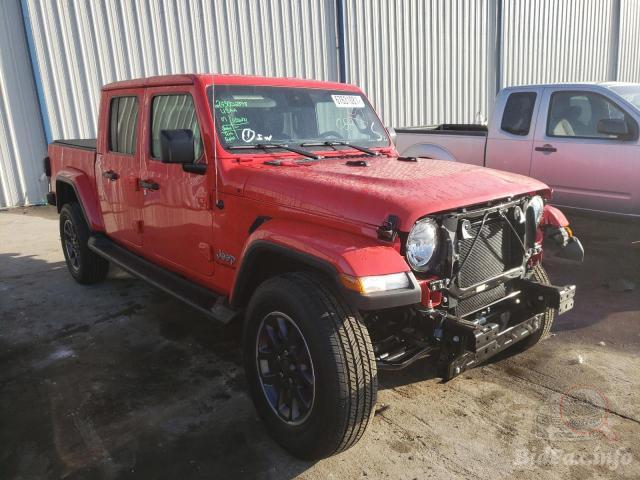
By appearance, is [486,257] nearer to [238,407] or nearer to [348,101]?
[238,407]

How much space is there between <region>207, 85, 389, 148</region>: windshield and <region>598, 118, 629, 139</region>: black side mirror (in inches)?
111

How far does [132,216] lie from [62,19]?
6.57 meters

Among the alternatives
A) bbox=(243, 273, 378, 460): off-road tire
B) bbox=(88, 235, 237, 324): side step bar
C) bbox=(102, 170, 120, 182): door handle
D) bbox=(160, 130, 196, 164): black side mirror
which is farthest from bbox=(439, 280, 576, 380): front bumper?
bbox=(102, 170, 120, 182): door handle

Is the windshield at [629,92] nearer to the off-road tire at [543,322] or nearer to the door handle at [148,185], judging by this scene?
the off-road tire at [543,322]

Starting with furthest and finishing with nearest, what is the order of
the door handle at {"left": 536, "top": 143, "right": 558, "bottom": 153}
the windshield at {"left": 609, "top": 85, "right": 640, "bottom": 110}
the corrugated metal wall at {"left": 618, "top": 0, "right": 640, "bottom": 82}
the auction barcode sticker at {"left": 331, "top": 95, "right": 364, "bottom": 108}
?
1. the corrugated metal wall at {"left": 618, "top": 0, "right": 640, "bottom": 82}
2. the door handle at {"left": 536, "top": 143, "right": 558, "bottom": 153}
3. the windshield at {"left": 609, "top": 85, "right": 640, "bottom": 110}
4. the auction barcode sticker at {"left": 331, "top": 95, "right": 364, "bottom": 108}

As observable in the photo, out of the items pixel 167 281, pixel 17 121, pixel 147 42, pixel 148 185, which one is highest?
pixel 147 42

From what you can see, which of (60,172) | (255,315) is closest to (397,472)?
(255,315)

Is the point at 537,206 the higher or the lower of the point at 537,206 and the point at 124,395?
the higher

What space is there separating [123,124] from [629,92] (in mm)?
5379

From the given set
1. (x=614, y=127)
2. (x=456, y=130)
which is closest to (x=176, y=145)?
(x=614, y=127)

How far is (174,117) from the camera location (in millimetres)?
3695

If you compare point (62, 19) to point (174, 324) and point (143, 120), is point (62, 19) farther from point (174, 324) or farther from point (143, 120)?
point (174, 324)

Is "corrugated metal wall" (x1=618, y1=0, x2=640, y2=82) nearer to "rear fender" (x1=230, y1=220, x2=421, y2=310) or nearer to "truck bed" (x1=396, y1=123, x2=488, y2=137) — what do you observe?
"truck bed" (x1=396, y1=123, x2=488, y2=137)

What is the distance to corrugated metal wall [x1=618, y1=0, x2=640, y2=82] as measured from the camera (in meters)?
18.8
